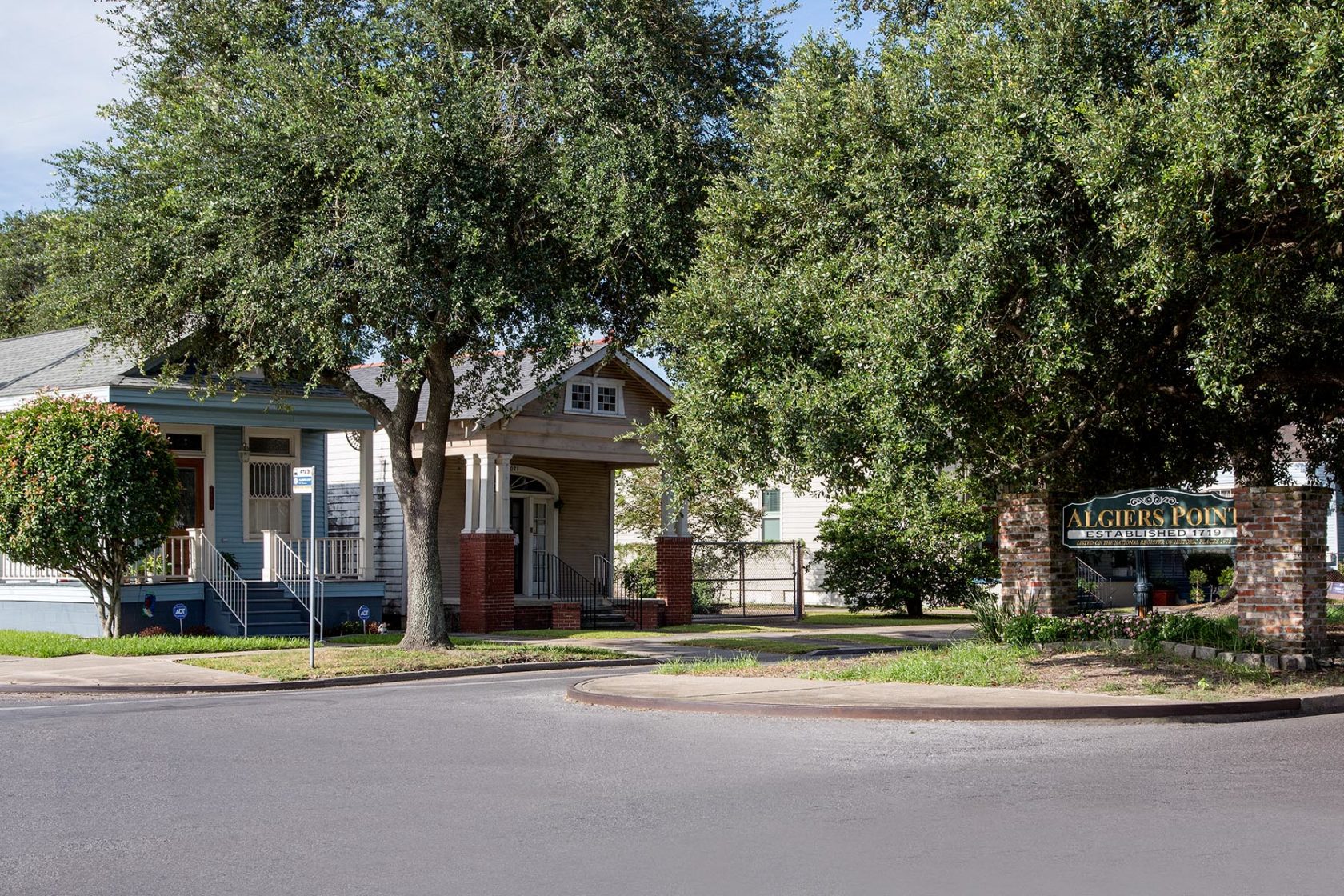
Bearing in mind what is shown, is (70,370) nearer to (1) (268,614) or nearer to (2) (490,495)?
(1) (268,614)

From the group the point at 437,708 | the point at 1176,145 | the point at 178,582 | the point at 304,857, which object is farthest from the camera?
the point at 178,582

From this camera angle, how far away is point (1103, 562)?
4306cm

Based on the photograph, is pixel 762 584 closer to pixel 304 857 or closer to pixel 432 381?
pixel 432 381

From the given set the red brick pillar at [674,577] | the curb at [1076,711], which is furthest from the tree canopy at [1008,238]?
the red brick pillar at [674,577]

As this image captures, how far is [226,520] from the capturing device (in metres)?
26.6

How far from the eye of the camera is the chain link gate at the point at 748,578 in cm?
3531

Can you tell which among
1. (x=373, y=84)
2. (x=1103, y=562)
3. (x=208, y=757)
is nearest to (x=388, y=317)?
(x=373, y=84)

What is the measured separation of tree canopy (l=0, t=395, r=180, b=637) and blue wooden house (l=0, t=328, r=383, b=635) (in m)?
1.17

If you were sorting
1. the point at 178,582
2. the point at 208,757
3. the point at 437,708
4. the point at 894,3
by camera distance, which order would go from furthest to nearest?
the point at 178,582
the point at 894,3
the point at 437,708
the point at 208,757

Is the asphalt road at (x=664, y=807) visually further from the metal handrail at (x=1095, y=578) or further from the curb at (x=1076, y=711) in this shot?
the metal handrail at (x=1095, y=578)

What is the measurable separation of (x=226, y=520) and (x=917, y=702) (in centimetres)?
1730

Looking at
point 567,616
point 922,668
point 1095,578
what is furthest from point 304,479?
point 1095,578

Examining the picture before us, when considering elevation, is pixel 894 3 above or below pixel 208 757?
above

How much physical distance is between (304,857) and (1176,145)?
990 centimetres
